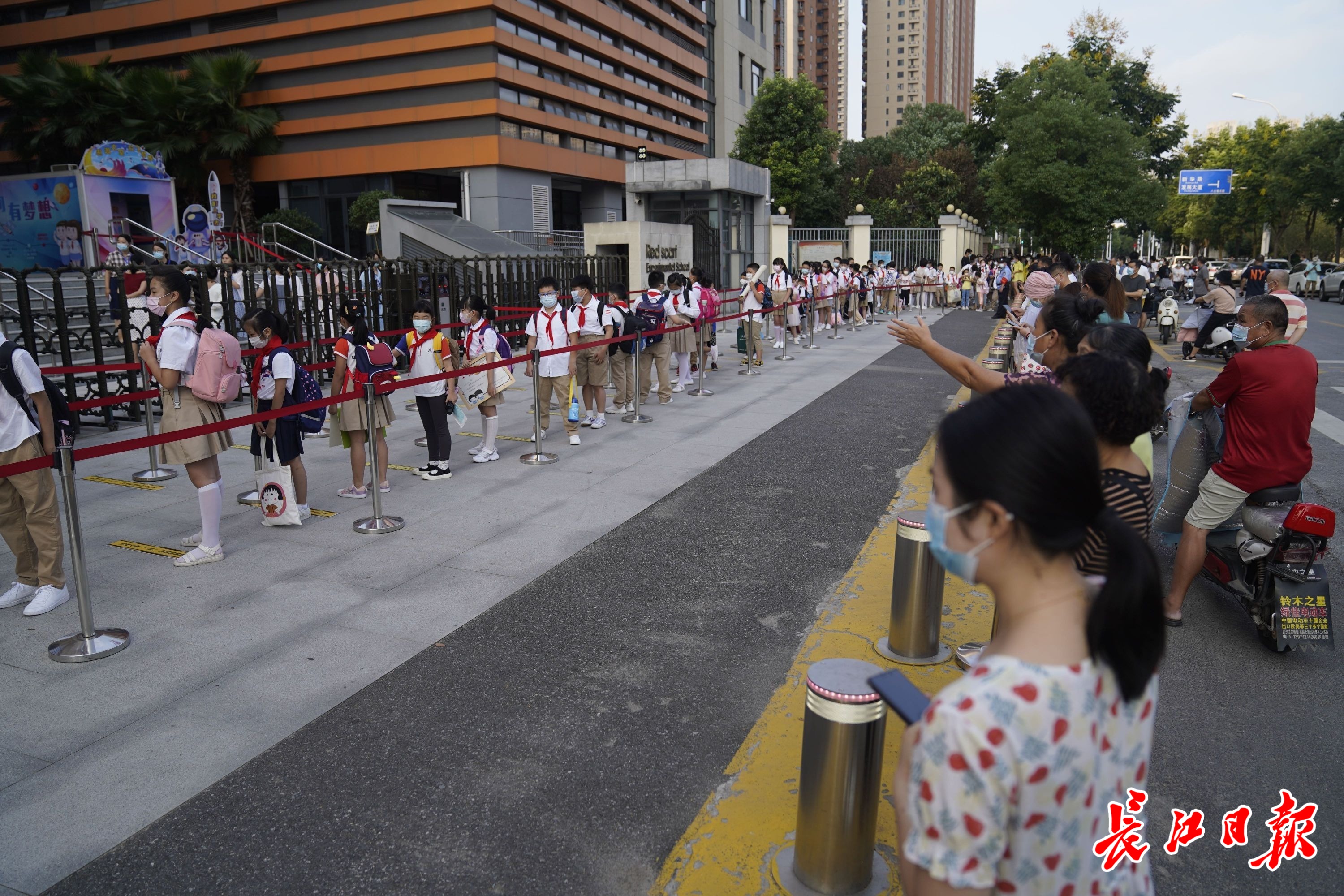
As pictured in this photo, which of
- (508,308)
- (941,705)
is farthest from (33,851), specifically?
(508,308)

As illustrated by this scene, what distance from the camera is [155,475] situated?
880cm

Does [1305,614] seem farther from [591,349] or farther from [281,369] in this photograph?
[591,349]

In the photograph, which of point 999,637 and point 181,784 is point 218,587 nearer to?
point 181,784

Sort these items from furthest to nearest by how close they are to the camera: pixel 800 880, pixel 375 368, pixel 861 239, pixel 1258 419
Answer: pixel 861 239 < pixel 375 368 < pixel 1258 419 < pixel 800 880

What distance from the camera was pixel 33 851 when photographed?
3.31 m

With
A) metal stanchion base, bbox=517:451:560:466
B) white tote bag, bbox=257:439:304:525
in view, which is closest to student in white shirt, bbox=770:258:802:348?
metal stanchion base, bbox=517:451:560:466

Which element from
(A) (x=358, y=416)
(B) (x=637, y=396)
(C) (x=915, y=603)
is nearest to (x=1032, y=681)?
(C) (x=915, y=603)

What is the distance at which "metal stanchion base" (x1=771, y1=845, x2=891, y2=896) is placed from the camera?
3041 millimetres

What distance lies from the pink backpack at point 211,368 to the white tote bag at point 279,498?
2.73 ft

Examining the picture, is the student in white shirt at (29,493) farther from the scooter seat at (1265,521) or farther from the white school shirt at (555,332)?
the scooter seat at (1265,521)

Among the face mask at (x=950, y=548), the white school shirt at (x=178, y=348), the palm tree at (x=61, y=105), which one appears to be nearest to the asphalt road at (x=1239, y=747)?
the face mask at (x=950, y=548)

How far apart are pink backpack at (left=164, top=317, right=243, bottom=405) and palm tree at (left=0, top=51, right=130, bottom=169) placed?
1376 inches

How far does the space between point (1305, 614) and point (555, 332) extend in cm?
772

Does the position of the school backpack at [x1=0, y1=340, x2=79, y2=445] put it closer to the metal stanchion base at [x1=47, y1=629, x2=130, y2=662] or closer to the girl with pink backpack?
the girl with pink backpack
